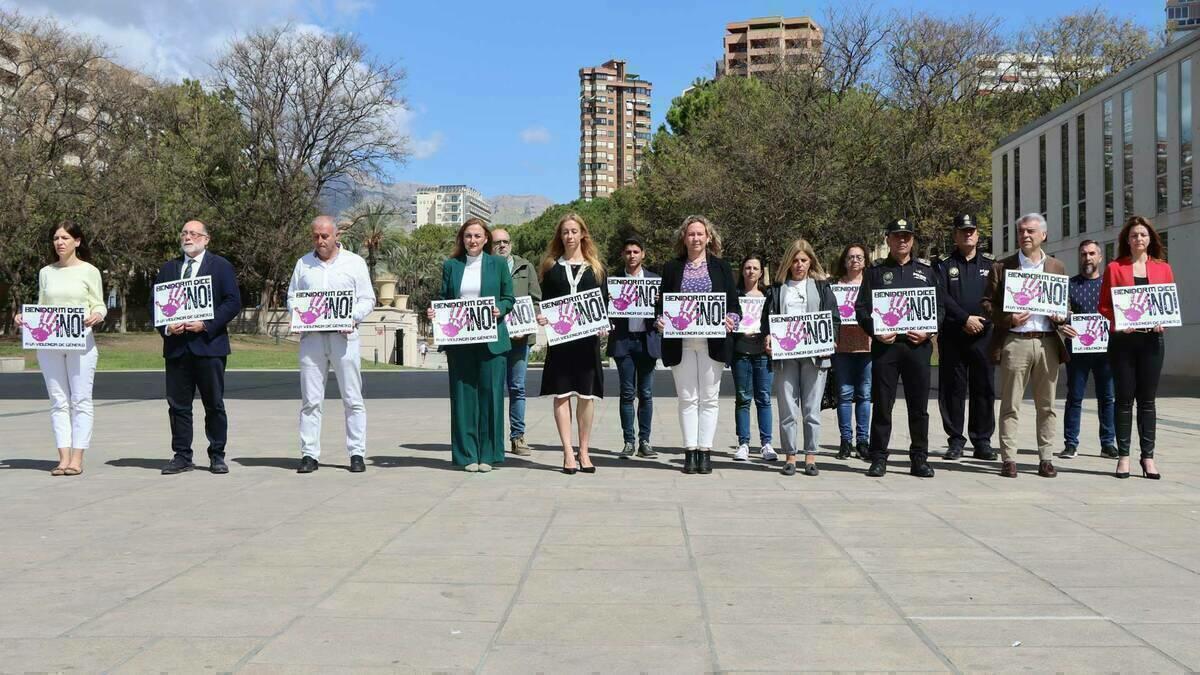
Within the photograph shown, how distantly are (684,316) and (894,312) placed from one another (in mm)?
1653

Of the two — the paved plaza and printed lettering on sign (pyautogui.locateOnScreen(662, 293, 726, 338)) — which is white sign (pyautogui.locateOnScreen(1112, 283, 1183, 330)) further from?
printed lettering on sign (pyautogui.locateOnScreen(662, 293, 726, 338))

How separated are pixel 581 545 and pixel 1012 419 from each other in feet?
15.1

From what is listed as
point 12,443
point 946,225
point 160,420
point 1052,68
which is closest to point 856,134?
point 946,225

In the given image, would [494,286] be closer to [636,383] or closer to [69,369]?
[636,383]

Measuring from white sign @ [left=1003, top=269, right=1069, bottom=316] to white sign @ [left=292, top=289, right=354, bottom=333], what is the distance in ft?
16.8

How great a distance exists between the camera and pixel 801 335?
30.2 feet

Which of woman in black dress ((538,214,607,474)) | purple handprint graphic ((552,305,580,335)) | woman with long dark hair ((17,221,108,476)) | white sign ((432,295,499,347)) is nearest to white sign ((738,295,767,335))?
woman in black dress ((538,214,607,474))

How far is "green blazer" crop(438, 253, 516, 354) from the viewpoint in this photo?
9273 millimetres

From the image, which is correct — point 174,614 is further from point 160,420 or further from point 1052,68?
point 1052,68

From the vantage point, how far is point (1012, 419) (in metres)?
9.09

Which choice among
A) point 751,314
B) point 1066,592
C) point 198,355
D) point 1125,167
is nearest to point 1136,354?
point 751,314

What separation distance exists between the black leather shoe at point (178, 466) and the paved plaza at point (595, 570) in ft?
0.82

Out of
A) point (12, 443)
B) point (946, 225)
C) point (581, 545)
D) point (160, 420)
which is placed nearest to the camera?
point (581, 545)

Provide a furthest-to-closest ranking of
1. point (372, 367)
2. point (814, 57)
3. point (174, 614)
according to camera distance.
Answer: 1. point (814, 57)
2. point (372, 367)
3. point (174, 614)
